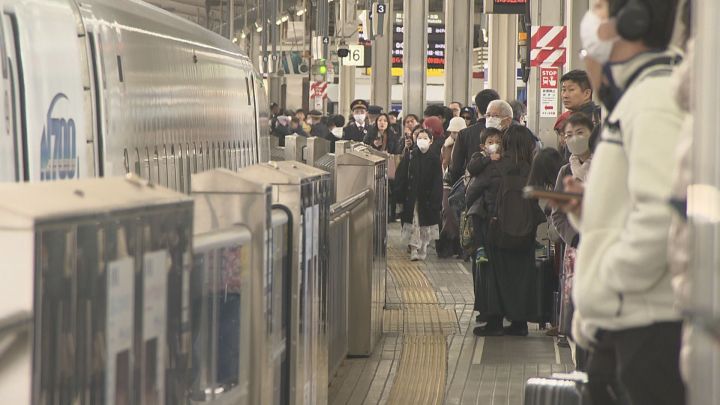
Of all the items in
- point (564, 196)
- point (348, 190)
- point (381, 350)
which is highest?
point (564, 196)

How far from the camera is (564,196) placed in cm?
397

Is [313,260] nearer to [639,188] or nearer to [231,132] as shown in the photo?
[639,188]

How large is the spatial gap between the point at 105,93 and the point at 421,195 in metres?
10.00

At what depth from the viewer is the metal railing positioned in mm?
8789

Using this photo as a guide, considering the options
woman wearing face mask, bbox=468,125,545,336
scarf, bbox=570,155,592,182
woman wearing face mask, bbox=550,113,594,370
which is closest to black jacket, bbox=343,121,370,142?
woman wearing face mask, bbox=468,125,545,336

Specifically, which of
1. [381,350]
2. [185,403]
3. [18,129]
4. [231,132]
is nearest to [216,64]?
[231,132]

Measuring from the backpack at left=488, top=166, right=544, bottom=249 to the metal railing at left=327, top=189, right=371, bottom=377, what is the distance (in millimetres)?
1305

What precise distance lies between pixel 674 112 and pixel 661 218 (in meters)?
0.31

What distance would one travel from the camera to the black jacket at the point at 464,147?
1450 centimetres

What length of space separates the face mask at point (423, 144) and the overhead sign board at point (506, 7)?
9.35 metres

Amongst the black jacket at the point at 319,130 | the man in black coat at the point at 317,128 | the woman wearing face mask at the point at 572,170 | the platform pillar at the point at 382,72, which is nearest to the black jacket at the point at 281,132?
the man in black coat at the point at 317,128

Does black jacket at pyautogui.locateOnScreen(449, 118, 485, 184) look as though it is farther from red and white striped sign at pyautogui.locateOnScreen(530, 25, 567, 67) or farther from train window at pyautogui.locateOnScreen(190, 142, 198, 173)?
red and white striped sign at pyautogui.locateOnScreen(530, 25, 567, 67)

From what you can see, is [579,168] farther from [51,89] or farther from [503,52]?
[503,52]

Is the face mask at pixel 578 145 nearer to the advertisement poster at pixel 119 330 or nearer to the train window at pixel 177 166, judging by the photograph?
the train window at pixel 177 166
